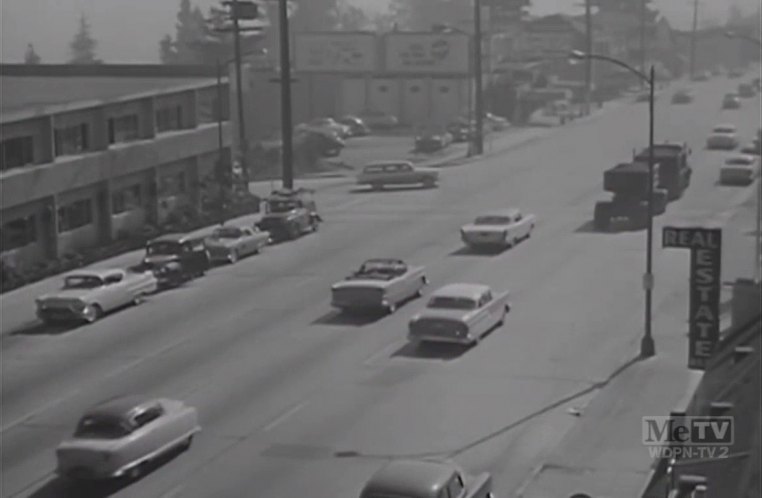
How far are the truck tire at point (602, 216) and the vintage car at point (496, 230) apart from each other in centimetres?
103

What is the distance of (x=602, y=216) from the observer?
18375 millimetres

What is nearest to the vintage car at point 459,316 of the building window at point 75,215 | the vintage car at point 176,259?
the vintage car at point 176,259

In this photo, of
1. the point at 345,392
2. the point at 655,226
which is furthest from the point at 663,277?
the point at 345,392

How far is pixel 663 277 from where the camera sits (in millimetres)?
14984

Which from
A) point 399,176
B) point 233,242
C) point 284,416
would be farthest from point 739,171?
point 284,416

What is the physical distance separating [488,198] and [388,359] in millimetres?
9397

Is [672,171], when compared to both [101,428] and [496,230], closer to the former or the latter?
[496,230]

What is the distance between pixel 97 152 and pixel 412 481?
40.3 ft

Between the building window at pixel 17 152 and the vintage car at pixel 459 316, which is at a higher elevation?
the building window at pixel 17 152

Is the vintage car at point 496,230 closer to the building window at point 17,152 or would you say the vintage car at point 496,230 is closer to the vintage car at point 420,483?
the building window at point 17,152

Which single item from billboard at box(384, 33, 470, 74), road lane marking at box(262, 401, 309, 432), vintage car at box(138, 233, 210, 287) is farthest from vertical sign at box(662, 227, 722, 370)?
billboard at box(384, 33, 470, 74)

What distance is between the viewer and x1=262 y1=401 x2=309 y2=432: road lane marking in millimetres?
9578

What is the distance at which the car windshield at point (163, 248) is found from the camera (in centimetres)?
1591

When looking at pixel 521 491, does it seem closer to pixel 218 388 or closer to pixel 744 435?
pixel 744 435
